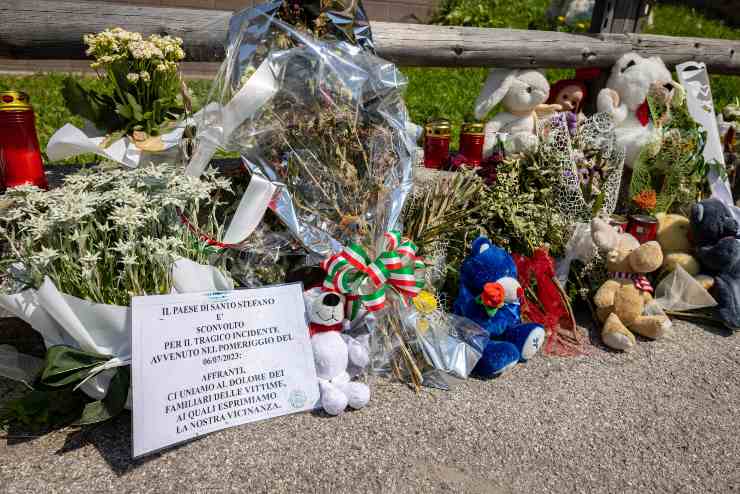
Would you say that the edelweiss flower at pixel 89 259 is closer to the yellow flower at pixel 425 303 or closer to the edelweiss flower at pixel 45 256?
the edelweiss flower at pixel 45 256

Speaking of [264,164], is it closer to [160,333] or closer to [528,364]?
[160,333]

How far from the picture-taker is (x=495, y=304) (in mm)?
2244

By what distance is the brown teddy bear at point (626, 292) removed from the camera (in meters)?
2.52

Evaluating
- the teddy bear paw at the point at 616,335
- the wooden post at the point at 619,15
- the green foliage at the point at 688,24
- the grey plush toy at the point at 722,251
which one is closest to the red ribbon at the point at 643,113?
the wooden post at the point at 619,15

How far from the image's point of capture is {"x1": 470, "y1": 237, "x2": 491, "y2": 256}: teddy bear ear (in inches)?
93.7

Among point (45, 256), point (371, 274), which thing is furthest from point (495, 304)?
point (45, 256)

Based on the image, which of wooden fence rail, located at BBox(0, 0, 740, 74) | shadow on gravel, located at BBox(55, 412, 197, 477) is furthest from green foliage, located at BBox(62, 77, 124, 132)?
shadow on gravel, located at BBox(55, 412, 197, 477)

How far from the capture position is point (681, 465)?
1.88 m

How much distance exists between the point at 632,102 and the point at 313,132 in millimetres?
2171

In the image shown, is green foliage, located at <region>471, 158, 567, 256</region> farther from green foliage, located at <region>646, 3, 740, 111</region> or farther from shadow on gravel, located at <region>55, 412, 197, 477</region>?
green foliage, located at <region>646, 3, 740, 111</region>

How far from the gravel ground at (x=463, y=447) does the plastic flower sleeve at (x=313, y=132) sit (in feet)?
2.23

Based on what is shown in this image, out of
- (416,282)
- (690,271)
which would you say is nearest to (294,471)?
(416,282)

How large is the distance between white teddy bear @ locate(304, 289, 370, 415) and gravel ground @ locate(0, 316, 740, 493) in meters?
0.06

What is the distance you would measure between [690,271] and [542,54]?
60.0 inches
